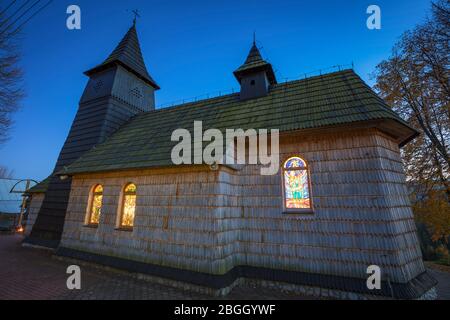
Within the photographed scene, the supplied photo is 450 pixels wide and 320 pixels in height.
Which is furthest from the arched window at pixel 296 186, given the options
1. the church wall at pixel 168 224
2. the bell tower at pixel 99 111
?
the bell tower at pixel 99 111

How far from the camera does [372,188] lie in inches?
222

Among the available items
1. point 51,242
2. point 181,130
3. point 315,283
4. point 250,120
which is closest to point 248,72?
point 250,120

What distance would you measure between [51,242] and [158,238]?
309 inches

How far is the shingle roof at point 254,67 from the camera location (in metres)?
9.42

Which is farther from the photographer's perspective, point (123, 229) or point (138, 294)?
point (123, 229)

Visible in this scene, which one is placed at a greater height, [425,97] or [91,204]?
[425,97]

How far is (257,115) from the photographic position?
26.5ft

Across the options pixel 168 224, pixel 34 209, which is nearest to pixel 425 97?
pixel 168 224

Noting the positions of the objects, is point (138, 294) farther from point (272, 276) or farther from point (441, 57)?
point (441, 57)

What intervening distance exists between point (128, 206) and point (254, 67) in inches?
325

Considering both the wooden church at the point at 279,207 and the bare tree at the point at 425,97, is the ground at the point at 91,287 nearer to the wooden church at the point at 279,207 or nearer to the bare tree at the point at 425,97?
the wooden church at the point at 279,207

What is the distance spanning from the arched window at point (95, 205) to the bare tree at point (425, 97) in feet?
50.6

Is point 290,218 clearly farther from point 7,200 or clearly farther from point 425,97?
point 7,200
